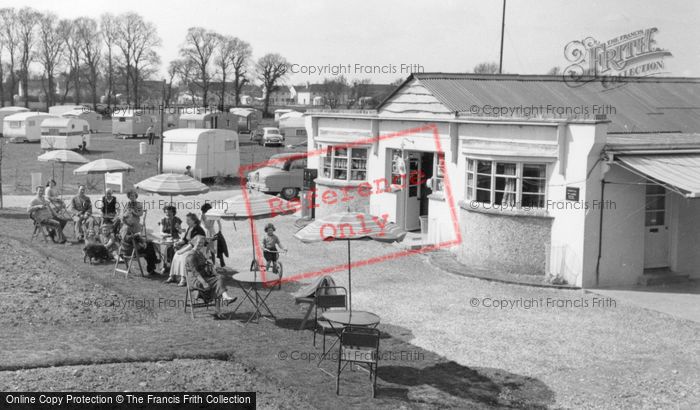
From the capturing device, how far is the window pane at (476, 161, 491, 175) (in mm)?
16359

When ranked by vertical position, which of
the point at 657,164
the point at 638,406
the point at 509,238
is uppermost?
the point at 657,164

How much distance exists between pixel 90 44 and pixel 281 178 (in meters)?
67.2

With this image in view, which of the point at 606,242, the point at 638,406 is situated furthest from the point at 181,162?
the point at 638,406

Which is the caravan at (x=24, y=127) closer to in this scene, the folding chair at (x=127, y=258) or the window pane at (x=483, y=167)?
the folding chair at (x=127, y=258)

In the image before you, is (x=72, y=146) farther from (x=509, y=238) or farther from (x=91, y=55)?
(x=91, y=55)

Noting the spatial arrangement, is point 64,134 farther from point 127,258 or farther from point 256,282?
point 256,282

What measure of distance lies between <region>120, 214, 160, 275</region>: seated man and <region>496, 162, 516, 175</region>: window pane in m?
7.09

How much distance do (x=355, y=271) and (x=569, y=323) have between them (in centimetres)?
492

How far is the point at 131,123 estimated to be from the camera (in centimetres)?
5197

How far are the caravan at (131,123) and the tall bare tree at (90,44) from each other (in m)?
35.4

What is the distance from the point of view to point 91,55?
88.2 meters

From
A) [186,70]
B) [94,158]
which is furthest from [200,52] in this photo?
[94,158]

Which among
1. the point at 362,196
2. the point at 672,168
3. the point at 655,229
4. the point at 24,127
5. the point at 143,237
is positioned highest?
the point at 24,127
